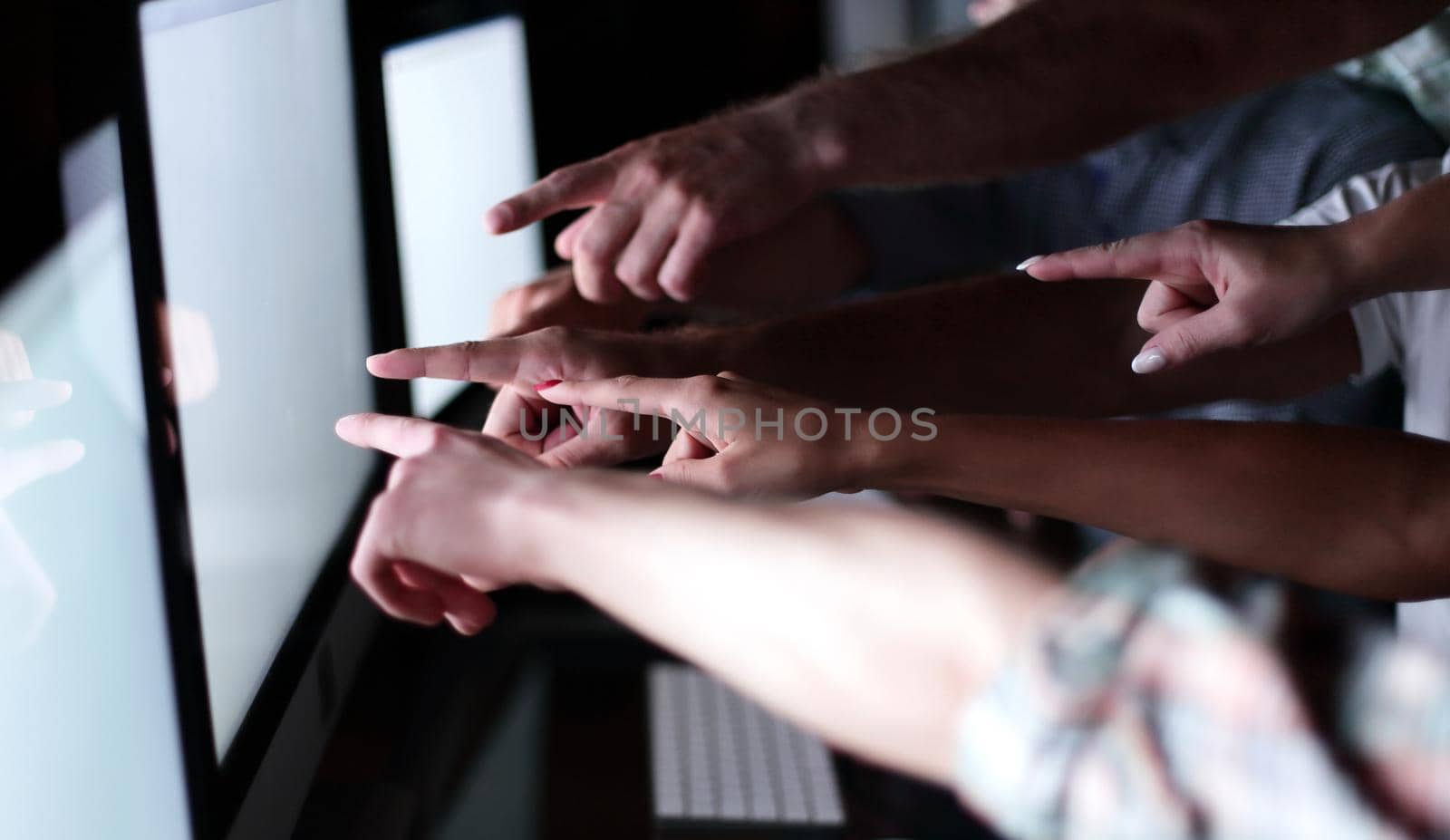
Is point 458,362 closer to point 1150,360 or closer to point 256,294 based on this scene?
point 256,294

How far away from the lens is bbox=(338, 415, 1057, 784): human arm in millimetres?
176

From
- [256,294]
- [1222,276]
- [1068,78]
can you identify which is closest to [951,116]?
[1068,78]

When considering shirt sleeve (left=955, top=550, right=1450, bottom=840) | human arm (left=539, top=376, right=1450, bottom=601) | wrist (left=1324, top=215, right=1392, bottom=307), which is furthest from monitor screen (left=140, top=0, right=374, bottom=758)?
wrist (left=1324, top=215, right=1392, bottom=307)

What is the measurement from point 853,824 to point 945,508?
14.9 inches

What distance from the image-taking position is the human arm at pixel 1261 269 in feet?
1.11

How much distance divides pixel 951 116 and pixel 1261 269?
0.52ft

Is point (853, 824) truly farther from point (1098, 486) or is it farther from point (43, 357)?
point (43, 357)

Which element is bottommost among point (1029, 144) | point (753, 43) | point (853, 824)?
point (853, 824)

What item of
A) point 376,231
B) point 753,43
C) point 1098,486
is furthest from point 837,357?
point 753,43

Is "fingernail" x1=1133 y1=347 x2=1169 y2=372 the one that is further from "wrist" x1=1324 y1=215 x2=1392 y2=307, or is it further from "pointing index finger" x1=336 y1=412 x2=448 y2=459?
"pointing index finger" x1=336 y1=412 x2=448 y2=459

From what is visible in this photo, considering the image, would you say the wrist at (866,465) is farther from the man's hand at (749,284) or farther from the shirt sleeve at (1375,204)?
the shirt sleeve at (1375,204)

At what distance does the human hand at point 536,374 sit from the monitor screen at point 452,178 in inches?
7.2

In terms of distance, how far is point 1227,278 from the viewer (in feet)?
1.11

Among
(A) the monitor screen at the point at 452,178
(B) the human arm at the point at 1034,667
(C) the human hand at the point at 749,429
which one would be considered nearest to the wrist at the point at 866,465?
(C) the human hand at the point at 749,429
